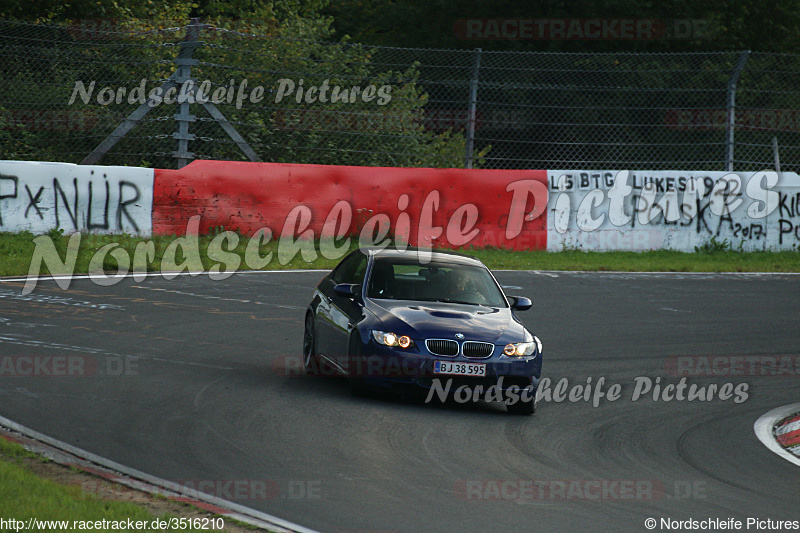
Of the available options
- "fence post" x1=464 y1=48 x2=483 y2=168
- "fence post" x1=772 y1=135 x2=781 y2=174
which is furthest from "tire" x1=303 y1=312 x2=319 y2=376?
"fence post" x1=772 y1=135 x2=781 y2=174

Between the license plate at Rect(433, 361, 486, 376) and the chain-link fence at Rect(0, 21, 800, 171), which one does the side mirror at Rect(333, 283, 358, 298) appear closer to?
the license plate at Rect(433, 361, 486, 376)

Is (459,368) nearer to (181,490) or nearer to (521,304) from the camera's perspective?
(521,304)

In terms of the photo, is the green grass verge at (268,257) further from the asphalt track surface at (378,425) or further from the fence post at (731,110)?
the asphalt track surface at (378,425)

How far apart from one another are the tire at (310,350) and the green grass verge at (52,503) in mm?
4524

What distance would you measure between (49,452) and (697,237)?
56.1ft

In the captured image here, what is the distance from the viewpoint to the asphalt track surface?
21.9 ft

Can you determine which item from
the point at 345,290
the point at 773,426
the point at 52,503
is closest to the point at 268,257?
the point at 345,290

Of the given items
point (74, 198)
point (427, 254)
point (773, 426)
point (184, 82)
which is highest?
point (184, 82)

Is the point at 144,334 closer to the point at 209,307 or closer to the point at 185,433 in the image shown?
the point at 209,307

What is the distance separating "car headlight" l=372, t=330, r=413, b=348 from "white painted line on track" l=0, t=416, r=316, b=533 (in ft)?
9.67

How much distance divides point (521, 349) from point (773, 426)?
2292 mm

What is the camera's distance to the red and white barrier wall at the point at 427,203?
18609mm

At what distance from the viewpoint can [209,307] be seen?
47.2 feet

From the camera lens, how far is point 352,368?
9617mm
